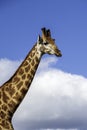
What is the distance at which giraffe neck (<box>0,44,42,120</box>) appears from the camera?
11570mm

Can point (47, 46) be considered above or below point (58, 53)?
above

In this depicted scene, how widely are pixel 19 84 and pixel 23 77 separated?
0.33 meters

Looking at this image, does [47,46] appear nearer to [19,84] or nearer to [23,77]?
[23,77]

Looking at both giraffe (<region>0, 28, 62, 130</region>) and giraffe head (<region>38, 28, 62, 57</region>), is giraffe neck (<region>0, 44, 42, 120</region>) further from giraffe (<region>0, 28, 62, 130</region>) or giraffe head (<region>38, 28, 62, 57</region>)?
giraffe head (<region>38, 28, 62, 57</region>)

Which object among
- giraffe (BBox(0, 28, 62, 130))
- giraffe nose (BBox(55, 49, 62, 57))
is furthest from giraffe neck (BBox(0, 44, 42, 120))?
giraffe nose (BBox(55, 49, 62, 57))

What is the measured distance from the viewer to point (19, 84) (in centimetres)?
1205

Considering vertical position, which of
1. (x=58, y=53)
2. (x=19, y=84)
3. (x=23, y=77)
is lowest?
(x=19, y=84)

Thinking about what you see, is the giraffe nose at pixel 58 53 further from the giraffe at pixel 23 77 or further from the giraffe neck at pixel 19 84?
the giraffe neck at pixel 19 84

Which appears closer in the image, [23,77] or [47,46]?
[23,77]

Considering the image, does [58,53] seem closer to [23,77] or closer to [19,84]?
[23,77]

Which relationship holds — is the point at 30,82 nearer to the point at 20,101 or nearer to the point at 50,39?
the point at 20,101

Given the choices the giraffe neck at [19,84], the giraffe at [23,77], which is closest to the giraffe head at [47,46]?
the giraffe at [23,77]

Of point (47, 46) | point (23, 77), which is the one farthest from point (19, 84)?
point (47, 46)

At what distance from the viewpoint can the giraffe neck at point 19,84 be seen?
11570 millimetres
